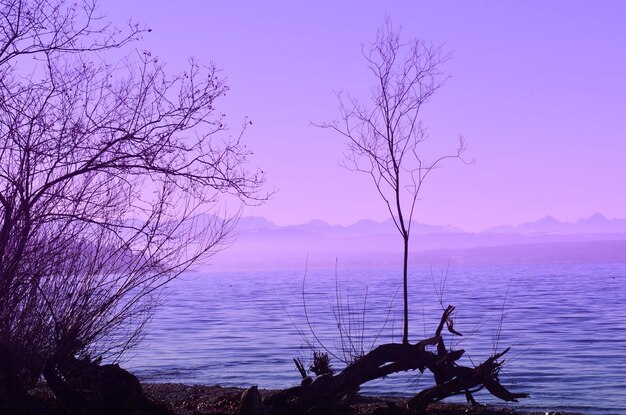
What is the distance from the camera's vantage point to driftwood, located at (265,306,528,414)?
12.9m

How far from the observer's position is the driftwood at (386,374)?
42.3 ft

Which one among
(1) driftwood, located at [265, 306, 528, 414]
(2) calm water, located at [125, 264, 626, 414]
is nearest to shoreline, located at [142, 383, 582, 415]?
(1) driftwood, located at [265, 306, 528, 414]

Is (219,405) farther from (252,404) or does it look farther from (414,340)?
(414,340)

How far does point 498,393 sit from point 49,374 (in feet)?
20.0

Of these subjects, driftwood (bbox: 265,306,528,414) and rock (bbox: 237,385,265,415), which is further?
driftwood (bbox: 265,306,528,414)

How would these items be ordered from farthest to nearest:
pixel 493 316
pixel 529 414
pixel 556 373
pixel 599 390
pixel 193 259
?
pixel 493 316
pixel 556 373
pixel 599 390
pixel 529 414
pixel 193 259

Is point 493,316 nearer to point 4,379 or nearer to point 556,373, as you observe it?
point 556,373

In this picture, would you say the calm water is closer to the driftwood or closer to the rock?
the driftwood

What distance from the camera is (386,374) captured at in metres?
13.0

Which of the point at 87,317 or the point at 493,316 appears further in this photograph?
the point at 493,316

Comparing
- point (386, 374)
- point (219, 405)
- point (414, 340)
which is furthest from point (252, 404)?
point (414, 340)

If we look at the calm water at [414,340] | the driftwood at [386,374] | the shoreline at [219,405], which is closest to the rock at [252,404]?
the driftwood at [386,374]

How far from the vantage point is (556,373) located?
24.9 metres

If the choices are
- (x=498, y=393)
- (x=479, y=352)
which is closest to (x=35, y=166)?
(x=498, y=393)
